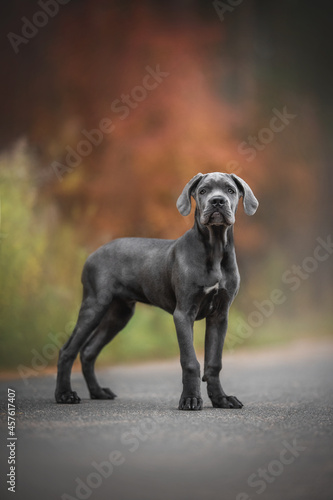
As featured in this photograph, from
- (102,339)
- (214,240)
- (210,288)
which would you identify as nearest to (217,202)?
(214,240)

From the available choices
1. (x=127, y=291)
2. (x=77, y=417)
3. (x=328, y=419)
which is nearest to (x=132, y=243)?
(x=127, y=291)

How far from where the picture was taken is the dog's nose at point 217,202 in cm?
351

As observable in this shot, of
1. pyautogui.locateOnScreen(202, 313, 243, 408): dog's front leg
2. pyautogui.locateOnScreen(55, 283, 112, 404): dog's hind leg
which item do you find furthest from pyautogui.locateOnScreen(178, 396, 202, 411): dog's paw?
pyautogui.locateOnScreen(55, 283, 112, 404): dog's hind leg

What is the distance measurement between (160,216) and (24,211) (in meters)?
1.12

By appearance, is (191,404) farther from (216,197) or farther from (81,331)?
(216,197)

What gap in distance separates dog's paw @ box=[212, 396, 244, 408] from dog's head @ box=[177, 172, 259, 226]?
949 mm

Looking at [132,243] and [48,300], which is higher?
[132,243]

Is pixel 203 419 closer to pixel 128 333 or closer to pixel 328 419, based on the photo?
pixel 328 419

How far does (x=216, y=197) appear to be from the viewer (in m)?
3.51

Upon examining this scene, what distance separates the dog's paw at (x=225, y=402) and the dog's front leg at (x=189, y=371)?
260 mm

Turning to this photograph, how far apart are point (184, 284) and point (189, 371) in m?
0.45

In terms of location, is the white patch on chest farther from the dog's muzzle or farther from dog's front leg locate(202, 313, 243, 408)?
the dog's muzzle

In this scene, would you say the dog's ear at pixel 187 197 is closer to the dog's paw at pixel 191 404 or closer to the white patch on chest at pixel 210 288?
the white patch on chest at pixel 210 288

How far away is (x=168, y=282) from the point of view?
3887mm
